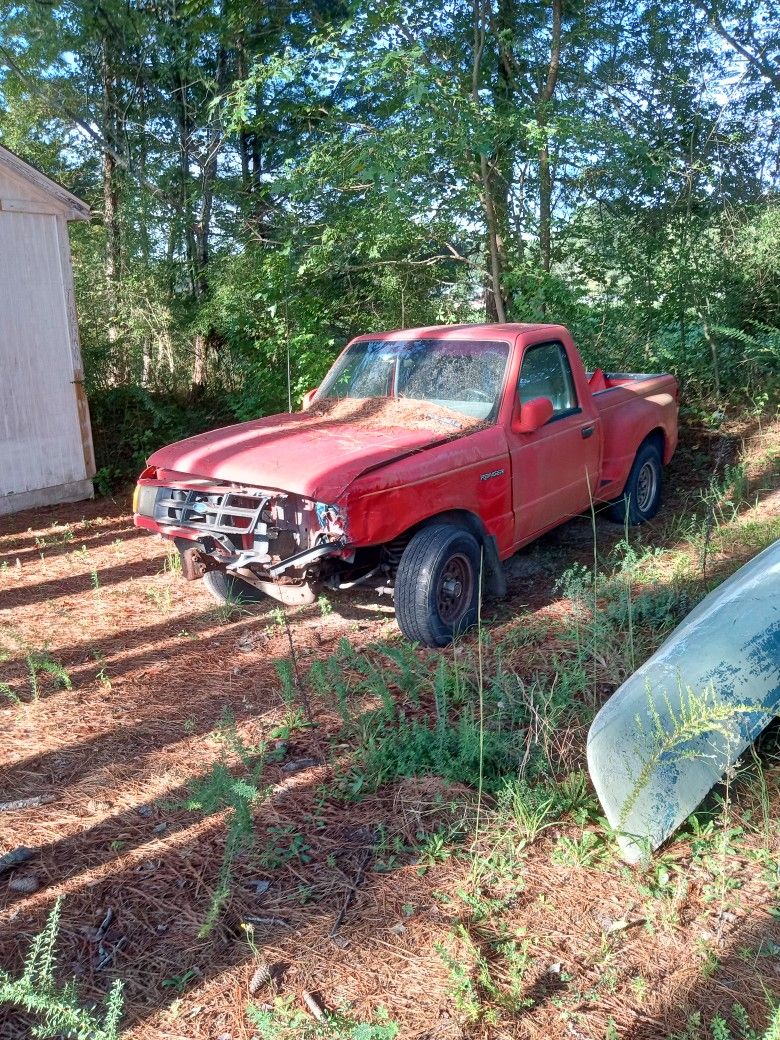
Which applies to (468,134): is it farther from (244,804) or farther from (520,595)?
(244,804)

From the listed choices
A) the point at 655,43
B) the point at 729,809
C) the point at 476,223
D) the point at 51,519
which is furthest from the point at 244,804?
the point at 655,43

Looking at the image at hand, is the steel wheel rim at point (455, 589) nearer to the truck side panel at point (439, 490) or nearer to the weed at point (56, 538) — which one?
the truck side panel at point (439, 490)

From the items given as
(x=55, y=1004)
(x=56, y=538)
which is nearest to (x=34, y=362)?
(x=56, y=538)

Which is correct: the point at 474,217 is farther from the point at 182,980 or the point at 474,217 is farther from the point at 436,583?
the point at 182,980

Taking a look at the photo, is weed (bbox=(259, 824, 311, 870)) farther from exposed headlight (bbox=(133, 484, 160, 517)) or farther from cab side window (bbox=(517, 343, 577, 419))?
cab side window (bbox=(517, 343, 577, 419))

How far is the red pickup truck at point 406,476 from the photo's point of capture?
458cm

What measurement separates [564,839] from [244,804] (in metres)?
1.18

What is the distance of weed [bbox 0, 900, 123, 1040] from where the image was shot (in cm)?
219

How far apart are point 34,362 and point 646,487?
6.54 meters

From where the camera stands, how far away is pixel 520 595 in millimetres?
5879

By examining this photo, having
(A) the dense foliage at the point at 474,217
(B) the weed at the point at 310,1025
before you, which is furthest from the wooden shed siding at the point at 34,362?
(B) the weed at the point at 310,1025

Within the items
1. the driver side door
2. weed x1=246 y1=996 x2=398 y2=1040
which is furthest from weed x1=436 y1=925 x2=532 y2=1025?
the driver side door

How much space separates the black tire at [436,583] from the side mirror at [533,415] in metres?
0.87

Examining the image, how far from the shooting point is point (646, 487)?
295 inches
